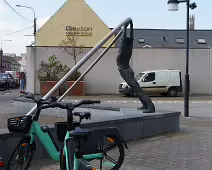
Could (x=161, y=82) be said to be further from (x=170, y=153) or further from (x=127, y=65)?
(x=170, y=153)

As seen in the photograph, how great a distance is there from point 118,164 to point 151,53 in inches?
967

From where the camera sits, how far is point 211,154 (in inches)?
275

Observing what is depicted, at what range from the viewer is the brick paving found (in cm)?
603

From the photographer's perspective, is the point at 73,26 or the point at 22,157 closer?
the point at 22,157

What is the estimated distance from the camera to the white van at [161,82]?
2633 centimetres

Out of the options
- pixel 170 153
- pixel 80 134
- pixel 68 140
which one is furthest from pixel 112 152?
pixel 170 153


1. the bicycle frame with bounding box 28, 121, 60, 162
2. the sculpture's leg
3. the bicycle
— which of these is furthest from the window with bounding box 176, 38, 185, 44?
the bicycle frame with bounding box 28, 121, 60, 162

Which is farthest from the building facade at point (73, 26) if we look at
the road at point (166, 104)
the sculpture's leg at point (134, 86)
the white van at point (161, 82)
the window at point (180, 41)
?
the sculpture's leg at point (134, 86)

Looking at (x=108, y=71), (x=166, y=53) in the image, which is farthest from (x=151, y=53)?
(x=108, y=71)

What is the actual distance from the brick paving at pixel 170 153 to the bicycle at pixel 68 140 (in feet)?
3.39

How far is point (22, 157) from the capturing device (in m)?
4.88

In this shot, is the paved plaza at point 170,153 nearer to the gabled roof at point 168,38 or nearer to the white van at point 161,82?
the white van at point 161,82

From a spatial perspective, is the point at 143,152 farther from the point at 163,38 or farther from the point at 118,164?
the point at 163,38

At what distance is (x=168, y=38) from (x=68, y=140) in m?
48.9
